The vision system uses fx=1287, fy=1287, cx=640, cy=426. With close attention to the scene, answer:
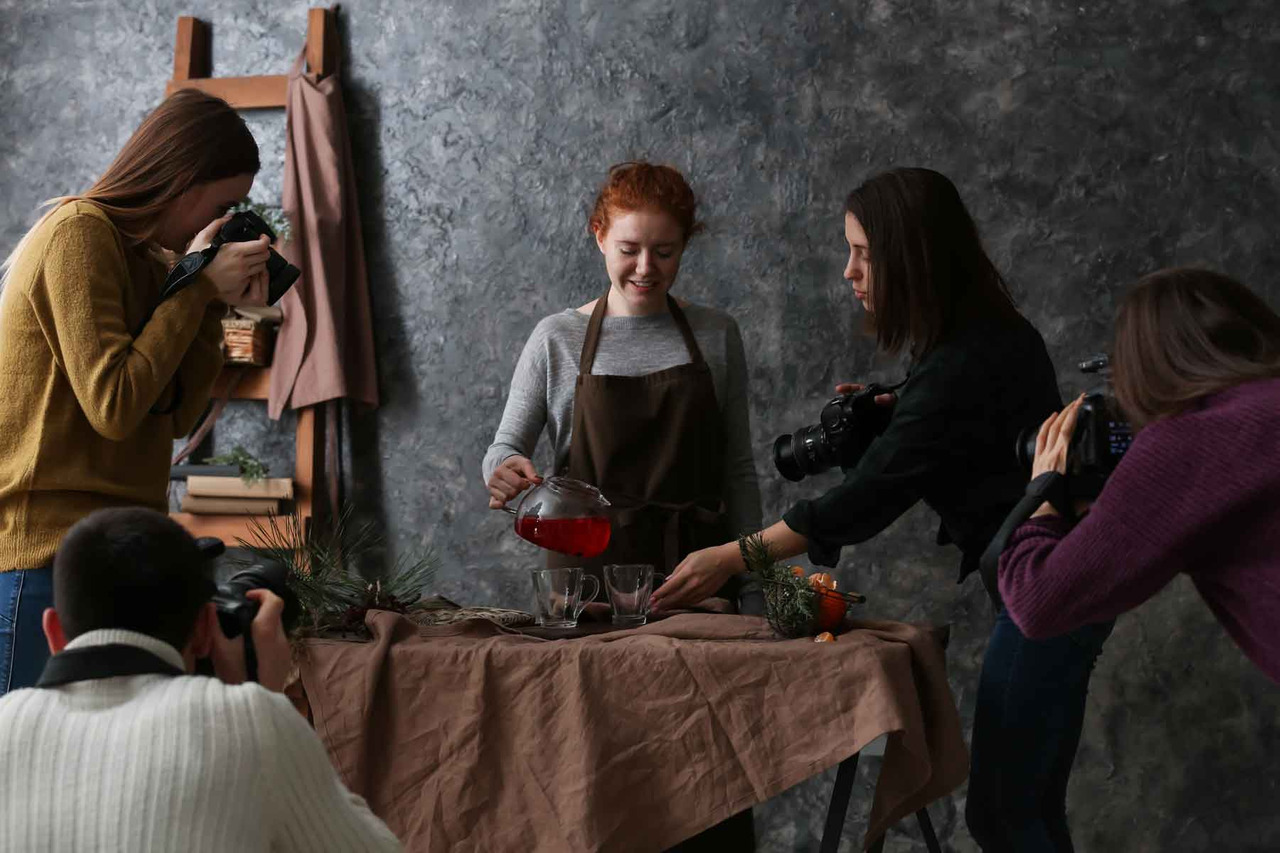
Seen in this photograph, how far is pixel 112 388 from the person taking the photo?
1.82 metres

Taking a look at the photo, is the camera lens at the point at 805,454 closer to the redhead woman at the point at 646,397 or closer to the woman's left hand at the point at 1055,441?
the redhead woman at the point at 646,397

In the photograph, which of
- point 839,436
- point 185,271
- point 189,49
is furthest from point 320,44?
point 839,436

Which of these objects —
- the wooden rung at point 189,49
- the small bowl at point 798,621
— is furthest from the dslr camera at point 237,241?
the wooden rung at point 189,49

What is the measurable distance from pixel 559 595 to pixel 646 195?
0.96 m

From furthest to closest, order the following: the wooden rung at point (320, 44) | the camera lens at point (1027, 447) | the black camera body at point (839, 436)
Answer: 1. the wooden rung at point (320, 44)
2. the black camera body at point (839, 436)
3. the camera lens at point (1027, 447)

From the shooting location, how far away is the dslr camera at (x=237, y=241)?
6.51 ft

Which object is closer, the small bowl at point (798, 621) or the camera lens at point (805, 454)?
the small bowl at point (798, 621)

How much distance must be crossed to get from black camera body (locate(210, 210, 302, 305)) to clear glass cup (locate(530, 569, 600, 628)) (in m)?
0.65

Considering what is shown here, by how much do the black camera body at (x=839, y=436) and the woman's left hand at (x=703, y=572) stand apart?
211 millimetres

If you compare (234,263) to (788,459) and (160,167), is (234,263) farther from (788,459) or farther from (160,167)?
(788,459)

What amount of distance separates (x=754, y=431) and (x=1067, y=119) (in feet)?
3.79

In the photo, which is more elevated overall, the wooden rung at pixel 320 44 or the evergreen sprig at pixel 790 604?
the wooden rung at pixel 320 44

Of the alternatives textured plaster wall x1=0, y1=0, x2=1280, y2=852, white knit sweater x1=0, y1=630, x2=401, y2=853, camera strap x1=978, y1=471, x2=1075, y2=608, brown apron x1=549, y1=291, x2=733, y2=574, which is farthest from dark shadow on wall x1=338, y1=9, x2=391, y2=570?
white knit sweater x1=0, y1=630, x2=401, y2=853

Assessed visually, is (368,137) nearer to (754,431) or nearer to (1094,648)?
(754,431)
